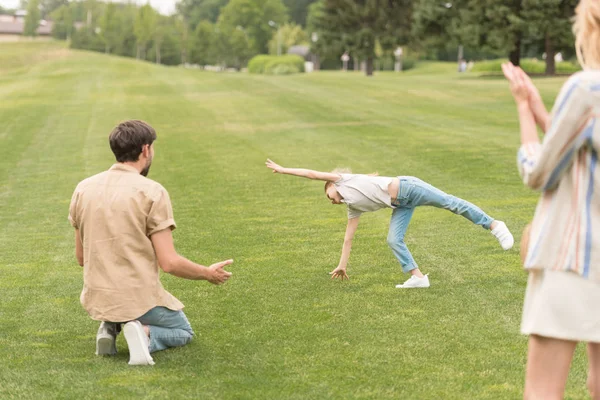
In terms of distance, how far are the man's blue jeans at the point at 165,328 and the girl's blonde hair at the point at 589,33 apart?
3358 mm

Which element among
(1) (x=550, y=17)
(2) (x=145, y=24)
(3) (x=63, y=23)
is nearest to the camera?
(1) (x=550, y=17)

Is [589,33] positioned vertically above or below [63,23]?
below

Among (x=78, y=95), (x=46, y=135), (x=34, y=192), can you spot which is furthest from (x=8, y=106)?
(x=34, y=192)

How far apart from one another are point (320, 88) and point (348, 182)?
31250 mm

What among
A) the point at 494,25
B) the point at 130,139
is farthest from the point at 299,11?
the point at 130,139

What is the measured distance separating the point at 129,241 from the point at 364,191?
8.91ft

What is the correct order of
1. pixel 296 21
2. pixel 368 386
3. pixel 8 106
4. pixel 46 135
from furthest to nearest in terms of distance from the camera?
1. pixel 296 21
2. pixel 8 106
3. pixel 46 135
4. pixel 368 386

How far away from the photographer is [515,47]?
158ft

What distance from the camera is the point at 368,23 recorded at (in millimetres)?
65625

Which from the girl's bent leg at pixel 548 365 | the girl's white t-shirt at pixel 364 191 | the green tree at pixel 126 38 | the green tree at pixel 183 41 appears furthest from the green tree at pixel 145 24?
the girl's bent leg at pixel 548 365

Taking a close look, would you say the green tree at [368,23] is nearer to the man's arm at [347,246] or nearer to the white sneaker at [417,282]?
the man's arm at [347,246]

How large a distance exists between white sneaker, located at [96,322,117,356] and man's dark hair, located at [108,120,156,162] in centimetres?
110

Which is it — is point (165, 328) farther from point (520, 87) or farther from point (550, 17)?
point (550, 17)

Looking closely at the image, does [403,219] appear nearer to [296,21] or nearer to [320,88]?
[320,88]
